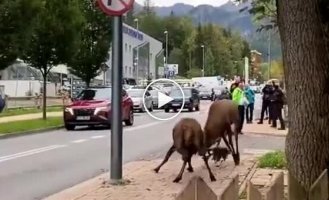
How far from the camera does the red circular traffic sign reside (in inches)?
403

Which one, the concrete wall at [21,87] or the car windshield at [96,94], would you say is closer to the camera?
the car windshield at [96,94]

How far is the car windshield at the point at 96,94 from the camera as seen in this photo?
28.3 m

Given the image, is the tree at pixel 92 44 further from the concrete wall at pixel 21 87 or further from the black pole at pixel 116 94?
the black pole at pixel 116 94

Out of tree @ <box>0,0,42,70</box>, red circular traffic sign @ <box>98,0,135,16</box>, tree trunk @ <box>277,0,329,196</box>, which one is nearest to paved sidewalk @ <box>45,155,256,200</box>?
tree trunk @ <box>277,0,329,196</box>

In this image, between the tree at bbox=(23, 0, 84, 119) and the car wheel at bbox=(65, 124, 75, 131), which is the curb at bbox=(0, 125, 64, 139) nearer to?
the car wheel at bbox=(65, 124, 75, 131)

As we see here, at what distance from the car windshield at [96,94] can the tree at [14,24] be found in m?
4.19

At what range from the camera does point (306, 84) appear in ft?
21.7

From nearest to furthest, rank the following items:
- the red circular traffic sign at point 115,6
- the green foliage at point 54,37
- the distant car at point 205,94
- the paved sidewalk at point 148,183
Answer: the paved sidewalk at point 148,183, the red circular traffic sign at point 115,6, the green foliage at point 54,37, the distant car at point 205,94

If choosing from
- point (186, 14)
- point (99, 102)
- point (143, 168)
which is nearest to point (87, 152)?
point (143, 168)

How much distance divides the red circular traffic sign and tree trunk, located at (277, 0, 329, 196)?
12.7 feet

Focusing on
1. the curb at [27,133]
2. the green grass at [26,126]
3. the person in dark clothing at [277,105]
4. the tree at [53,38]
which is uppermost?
the tree at [53,38]

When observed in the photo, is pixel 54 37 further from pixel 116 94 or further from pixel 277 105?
pixel 116 94

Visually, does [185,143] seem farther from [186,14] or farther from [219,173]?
[186,14]
